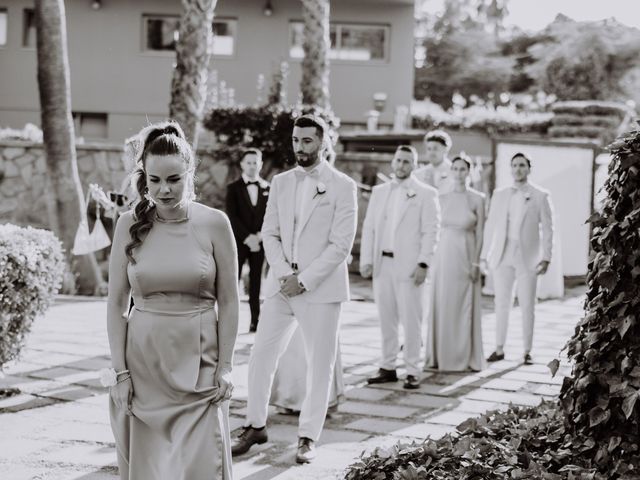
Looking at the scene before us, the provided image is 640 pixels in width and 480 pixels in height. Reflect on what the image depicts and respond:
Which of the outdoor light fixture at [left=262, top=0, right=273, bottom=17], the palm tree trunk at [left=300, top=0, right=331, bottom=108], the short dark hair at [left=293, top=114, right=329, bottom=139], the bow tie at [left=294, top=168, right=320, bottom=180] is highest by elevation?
the outdoor light fixture at [left=262, top=0, right=273, bottom=17]

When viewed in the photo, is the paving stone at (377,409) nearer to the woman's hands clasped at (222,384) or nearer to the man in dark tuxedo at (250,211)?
the woman's hands clasped at (222,384)

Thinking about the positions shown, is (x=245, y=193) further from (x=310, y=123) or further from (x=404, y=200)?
(x=310, y=123)

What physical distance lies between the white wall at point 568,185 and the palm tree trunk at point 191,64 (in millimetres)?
5860

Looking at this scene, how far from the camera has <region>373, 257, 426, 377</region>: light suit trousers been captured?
8.73 meters

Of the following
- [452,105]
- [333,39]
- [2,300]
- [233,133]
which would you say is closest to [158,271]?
[2,300]

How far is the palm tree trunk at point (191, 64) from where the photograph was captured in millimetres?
15406

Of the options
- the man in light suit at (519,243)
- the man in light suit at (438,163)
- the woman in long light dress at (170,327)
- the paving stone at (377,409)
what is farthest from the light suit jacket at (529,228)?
the woman in long light dress at (170,327)

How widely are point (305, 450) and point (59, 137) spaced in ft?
32.5

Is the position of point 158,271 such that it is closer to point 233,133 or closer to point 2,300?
point 2,300

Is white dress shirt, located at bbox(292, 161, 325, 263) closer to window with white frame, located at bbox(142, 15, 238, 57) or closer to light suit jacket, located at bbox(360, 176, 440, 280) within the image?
light suit jacket, located at bbox(360, 176, 440, 280)

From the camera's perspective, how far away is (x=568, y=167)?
1784 centimetres

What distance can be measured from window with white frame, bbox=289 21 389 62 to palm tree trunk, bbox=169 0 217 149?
12.3m

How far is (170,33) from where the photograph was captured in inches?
1097

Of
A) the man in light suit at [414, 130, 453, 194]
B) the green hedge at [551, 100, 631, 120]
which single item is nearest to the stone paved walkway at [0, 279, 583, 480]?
the man in light suit at [414, 130, 453, 194]
